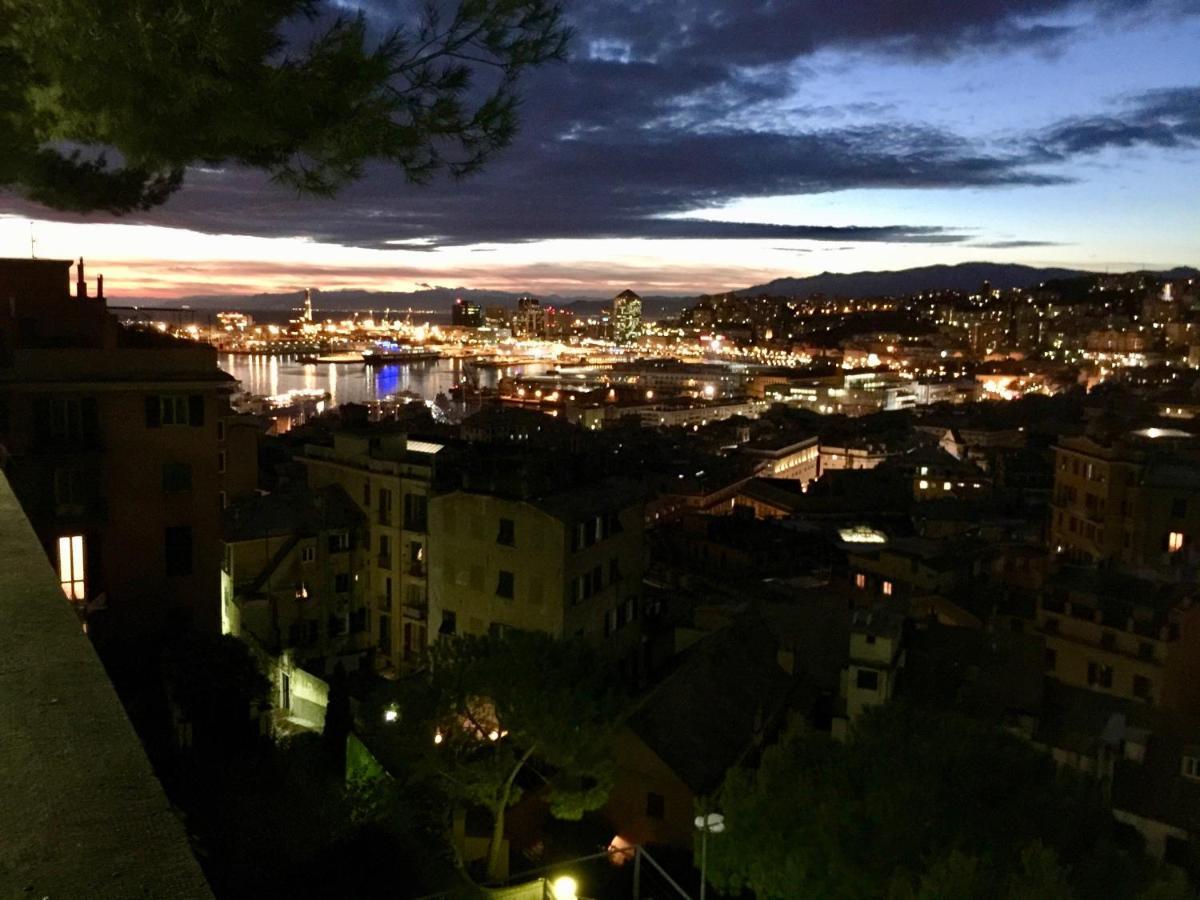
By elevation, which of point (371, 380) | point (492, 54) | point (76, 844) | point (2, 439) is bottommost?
point (371, 380)

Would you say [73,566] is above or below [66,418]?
below

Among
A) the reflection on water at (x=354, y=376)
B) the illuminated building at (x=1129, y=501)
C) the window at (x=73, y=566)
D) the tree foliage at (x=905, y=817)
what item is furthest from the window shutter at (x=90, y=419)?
the reflection on water at (x=354, y=376)

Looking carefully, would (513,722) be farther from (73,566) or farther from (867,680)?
(73,566)

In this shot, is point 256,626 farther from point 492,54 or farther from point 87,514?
point 492,54

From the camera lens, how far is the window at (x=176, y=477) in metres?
10.2

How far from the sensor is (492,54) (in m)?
4.36

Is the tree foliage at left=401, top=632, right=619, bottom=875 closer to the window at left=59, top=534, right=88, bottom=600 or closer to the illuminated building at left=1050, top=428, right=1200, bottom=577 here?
the window at left=59, top=534, right=88, bottom=600

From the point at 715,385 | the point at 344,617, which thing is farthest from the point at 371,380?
the point at 344,617

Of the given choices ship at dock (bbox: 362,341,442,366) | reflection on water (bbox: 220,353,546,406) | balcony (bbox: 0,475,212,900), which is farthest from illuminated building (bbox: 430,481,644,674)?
ship at dock (bbox: 362,341,442,366)

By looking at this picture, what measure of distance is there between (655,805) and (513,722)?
8.48 feet

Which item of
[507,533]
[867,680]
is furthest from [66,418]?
[867,680]

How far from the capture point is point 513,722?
26.8 feet

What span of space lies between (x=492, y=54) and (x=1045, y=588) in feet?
45.8

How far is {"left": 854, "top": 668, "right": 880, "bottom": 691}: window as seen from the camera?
10.8 meters
